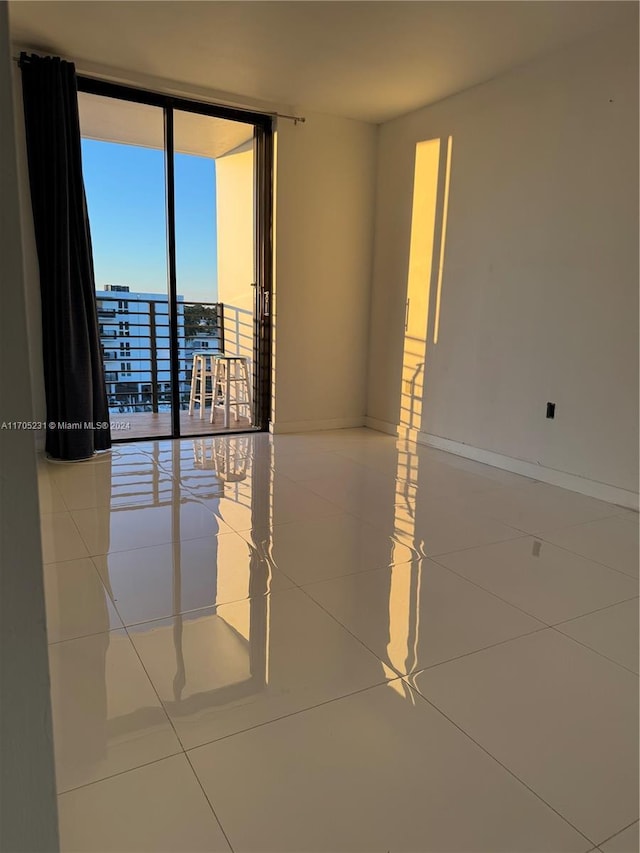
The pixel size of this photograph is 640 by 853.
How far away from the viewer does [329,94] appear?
3949 mm

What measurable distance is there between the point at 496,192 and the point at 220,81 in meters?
2.00

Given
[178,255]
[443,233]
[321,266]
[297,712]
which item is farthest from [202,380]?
[297,712]

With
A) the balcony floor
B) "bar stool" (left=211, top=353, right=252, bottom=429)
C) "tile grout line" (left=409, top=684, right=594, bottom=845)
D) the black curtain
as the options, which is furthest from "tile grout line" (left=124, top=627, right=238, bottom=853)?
"bar stool" (left=211, top=353, right=252, bottom=429)

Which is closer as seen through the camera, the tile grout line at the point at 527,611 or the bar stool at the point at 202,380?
the tile grout line at the point at 527,611

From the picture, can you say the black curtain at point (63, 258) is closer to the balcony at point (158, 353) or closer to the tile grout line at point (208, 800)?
the balcony at point (158, 353)

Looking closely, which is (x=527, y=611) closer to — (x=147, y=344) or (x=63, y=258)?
(x=63, y=258)

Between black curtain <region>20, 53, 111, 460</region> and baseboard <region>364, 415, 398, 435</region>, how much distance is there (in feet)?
7.68

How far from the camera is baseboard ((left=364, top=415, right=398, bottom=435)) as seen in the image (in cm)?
480

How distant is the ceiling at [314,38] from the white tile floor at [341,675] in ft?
8.15

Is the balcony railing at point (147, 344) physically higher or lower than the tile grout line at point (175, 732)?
higher

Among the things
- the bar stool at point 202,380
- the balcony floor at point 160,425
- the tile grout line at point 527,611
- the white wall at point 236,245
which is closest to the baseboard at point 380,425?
the balcony floor at point 160,425

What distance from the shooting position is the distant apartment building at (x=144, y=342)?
15.7ft

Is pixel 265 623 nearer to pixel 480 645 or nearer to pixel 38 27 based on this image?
pixel 480 645

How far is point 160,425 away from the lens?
4887 millimetres
